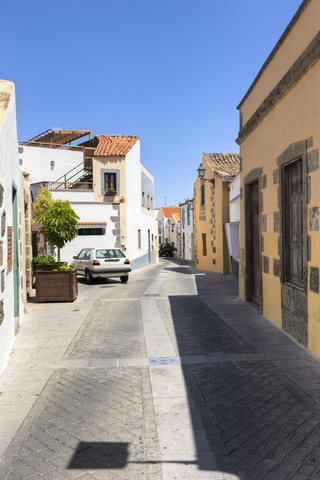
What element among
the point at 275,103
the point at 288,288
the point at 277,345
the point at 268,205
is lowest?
the point at 277,345

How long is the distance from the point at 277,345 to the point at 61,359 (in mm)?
3182

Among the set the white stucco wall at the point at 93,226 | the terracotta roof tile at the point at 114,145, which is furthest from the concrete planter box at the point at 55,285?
the terracotta roof tile at the point at 114,145

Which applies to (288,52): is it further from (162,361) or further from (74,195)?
(74,195)

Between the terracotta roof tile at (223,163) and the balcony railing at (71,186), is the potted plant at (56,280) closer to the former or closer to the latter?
the balcony railing at (71,186)

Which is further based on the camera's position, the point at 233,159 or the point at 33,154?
the point at 33,154

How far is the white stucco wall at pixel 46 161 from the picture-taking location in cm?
2466

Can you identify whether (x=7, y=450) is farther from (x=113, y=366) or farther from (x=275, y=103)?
(x=275, y=103)

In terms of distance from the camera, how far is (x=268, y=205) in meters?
7.54

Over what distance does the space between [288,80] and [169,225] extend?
47.3 metres

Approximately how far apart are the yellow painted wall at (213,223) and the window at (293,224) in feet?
43.7

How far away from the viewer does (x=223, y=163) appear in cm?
2200

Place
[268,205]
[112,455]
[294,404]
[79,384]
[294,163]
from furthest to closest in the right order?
[268,205] → [294,163] → [79,384] → [294,404] → [112,455]

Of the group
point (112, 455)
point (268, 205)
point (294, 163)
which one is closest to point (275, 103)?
point (294, 163)

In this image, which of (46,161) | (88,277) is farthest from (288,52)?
(46,161)
